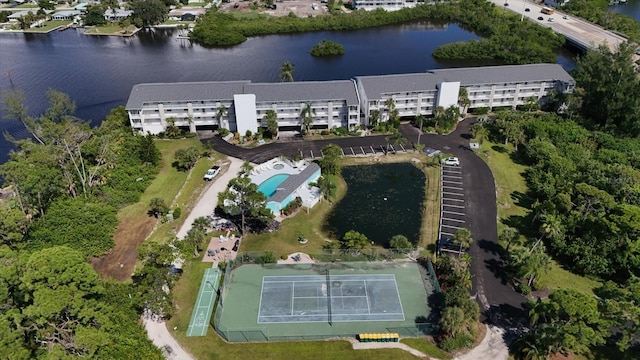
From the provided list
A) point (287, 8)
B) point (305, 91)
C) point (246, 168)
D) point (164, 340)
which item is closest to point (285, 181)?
point (246, 168)

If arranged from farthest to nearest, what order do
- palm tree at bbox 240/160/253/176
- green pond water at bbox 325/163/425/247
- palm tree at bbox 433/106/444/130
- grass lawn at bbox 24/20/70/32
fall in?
grass lawn at bbox 24/20/70/32, palm tree at bbox 433/106/444/130, palm tree at bbox 240/160/253/176, green pond water at bbox 325/163/425/247

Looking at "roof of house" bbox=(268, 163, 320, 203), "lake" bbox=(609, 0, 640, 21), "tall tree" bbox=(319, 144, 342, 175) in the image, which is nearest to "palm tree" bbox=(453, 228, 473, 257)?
"roof of house" bbox=(268, 163, 320, 203)

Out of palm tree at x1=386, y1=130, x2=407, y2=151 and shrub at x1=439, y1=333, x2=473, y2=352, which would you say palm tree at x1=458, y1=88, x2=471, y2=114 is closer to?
palm tree at x1=386, y1=130, x2=407, y2=151

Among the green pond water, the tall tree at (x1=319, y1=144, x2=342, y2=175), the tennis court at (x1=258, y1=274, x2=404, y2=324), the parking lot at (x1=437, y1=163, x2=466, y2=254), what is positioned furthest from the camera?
the tall tree at (x1=319, y1=144, x2=342, y2=175)

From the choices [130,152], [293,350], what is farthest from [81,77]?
[293,350]

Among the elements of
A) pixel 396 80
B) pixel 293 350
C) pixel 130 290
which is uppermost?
pixel 396 80

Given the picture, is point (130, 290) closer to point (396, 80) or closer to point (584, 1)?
point (396, 80)
